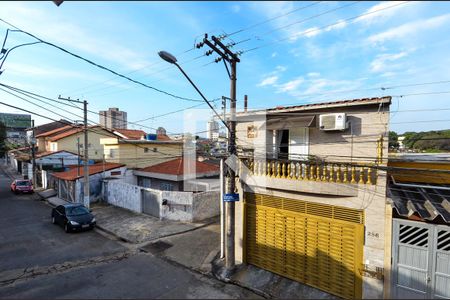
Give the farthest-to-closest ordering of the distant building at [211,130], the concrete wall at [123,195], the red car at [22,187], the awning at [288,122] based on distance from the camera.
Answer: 1. the red car at [22,187]
2. the concrete wall at [123,195]
3. the distant building at [211,130]
4. the awning at [288,122]

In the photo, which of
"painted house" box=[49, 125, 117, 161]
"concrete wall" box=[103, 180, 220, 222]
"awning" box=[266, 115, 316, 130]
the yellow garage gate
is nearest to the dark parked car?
"concrete wall" box=[103, 180, 220, 222]

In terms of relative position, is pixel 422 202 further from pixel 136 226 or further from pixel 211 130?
pixel 136 226

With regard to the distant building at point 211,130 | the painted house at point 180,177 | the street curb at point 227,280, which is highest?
the distant building at point 211,130

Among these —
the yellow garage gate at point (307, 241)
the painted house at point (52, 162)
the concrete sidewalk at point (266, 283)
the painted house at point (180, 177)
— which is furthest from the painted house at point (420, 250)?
the painted house at point (52, 162)

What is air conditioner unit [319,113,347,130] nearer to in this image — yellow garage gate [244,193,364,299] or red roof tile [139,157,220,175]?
yellow garage gate [244,193,364,299]

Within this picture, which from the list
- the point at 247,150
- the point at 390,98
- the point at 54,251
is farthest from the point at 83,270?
the point at 390,98

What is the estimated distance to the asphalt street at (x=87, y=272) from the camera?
8055 mm

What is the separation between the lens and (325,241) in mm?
8031

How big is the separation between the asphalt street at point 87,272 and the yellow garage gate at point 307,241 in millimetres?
1666

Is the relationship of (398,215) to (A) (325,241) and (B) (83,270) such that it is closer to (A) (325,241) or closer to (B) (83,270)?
(A) (325,241)

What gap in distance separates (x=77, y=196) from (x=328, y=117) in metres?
18.9

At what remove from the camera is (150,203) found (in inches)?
628

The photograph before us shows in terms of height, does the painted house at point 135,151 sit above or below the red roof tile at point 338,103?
below

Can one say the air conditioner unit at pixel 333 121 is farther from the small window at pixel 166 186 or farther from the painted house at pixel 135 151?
the painted house at pixel 135 151
